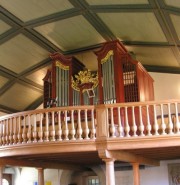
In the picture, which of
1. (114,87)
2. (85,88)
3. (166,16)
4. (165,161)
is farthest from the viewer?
(165,161)

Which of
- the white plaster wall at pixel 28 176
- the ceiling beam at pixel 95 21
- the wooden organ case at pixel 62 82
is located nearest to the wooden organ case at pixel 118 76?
the ceiling beam at pixel 95 21

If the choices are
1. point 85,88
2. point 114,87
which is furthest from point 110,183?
point 85,88

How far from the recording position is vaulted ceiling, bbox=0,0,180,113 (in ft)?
27.3

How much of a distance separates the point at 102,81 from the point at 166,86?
2.67 meters

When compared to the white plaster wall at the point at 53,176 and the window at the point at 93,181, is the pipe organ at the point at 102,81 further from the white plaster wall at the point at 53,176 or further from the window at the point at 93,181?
the window at the point at 93,181

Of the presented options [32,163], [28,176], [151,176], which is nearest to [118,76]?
[32,163]

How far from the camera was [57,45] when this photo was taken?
10.9 meters

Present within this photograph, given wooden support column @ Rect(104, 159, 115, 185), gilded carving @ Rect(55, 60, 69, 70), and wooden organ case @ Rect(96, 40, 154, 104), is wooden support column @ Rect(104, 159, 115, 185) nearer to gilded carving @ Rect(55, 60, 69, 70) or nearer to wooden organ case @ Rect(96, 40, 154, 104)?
wooden organ case @ Rect(96, 40, 154, 104)

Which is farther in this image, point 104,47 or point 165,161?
point 165,161

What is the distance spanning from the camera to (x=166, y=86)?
1159 centimetres

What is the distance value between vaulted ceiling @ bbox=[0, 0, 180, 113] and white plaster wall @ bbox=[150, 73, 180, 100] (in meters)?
0.25

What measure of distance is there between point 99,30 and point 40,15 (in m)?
1.75

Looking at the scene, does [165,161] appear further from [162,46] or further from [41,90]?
[41,90]

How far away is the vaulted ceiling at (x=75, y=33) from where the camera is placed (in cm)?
832
